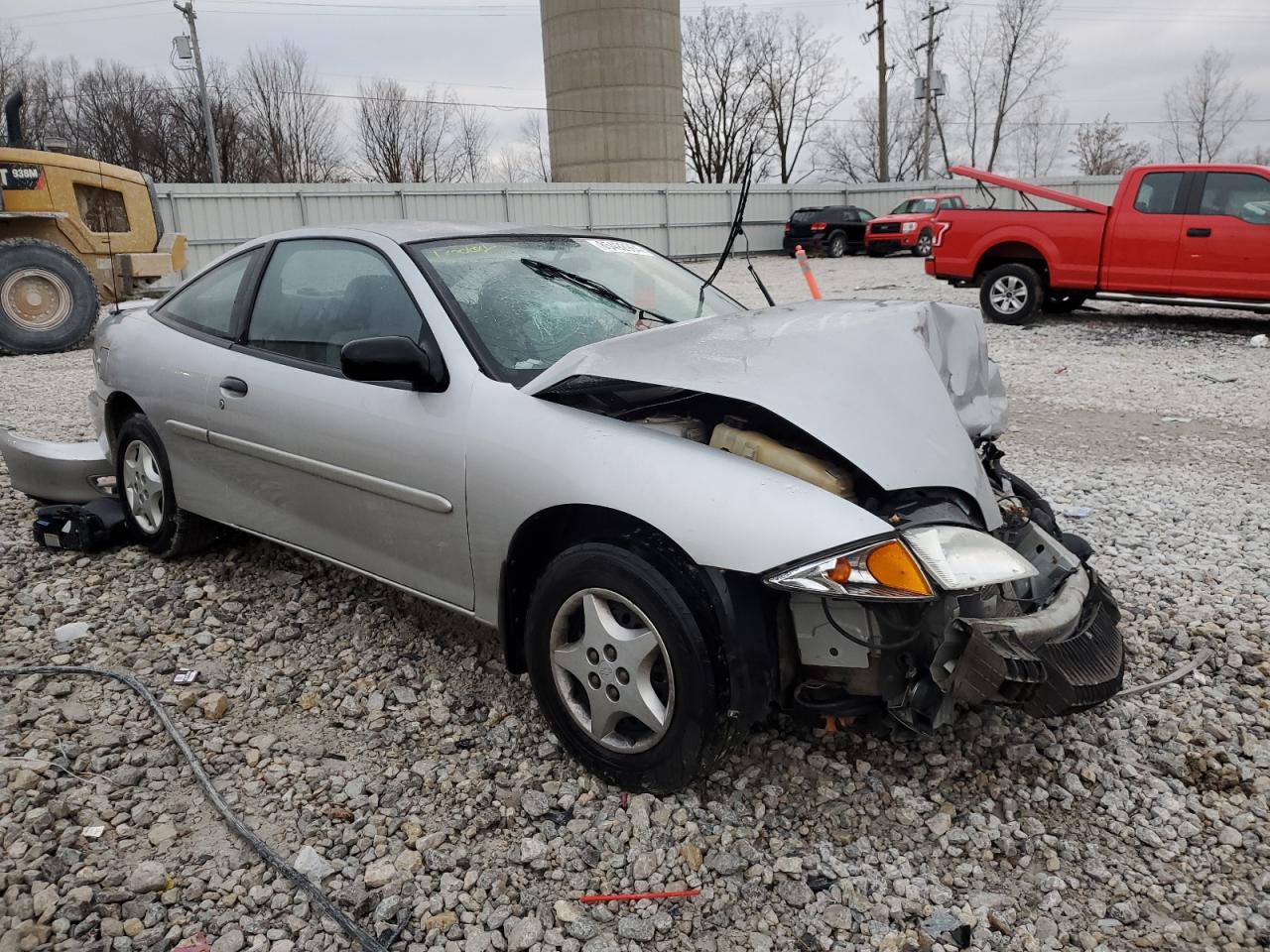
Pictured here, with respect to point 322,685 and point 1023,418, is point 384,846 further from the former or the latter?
point 1023,418

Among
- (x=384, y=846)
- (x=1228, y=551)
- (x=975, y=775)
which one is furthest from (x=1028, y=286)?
(x=384, y=846)

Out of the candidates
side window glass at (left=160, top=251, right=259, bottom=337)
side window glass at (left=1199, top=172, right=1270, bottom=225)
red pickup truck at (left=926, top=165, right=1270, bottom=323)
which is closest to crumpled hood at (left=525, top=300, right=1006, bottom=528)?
side window glass at (left=160, top=251, right=259, bottom=337)

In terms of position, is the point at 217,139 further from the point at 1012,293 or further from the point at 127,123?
the point at 1012,293

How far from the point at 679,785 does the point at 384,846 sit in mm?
801

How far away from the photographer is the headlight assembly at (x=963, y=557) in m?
2.21

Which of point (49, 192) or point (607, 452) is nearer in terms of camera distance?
point (607, 452)

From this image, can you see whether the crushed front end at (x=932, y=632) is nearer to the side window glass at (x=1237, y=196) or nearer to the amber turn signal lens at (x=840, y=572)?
the amber turn signal lens at (x=840, y=572)

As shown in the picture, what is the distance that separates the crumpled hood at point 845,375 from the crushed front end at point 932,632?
144 mm

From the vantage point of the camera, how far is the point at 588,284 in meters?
3.53

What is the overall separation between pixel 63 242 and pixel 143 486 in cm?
891

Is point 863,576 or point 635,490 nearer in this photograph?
point 863,576

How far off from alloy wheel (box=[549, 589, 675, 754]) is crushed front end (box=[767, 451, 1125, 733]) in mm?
355

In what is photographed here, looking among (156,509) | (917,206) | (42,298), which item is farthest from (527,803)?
(917,206)

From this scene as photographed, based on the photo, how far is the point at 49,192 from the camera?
36.4 ft
